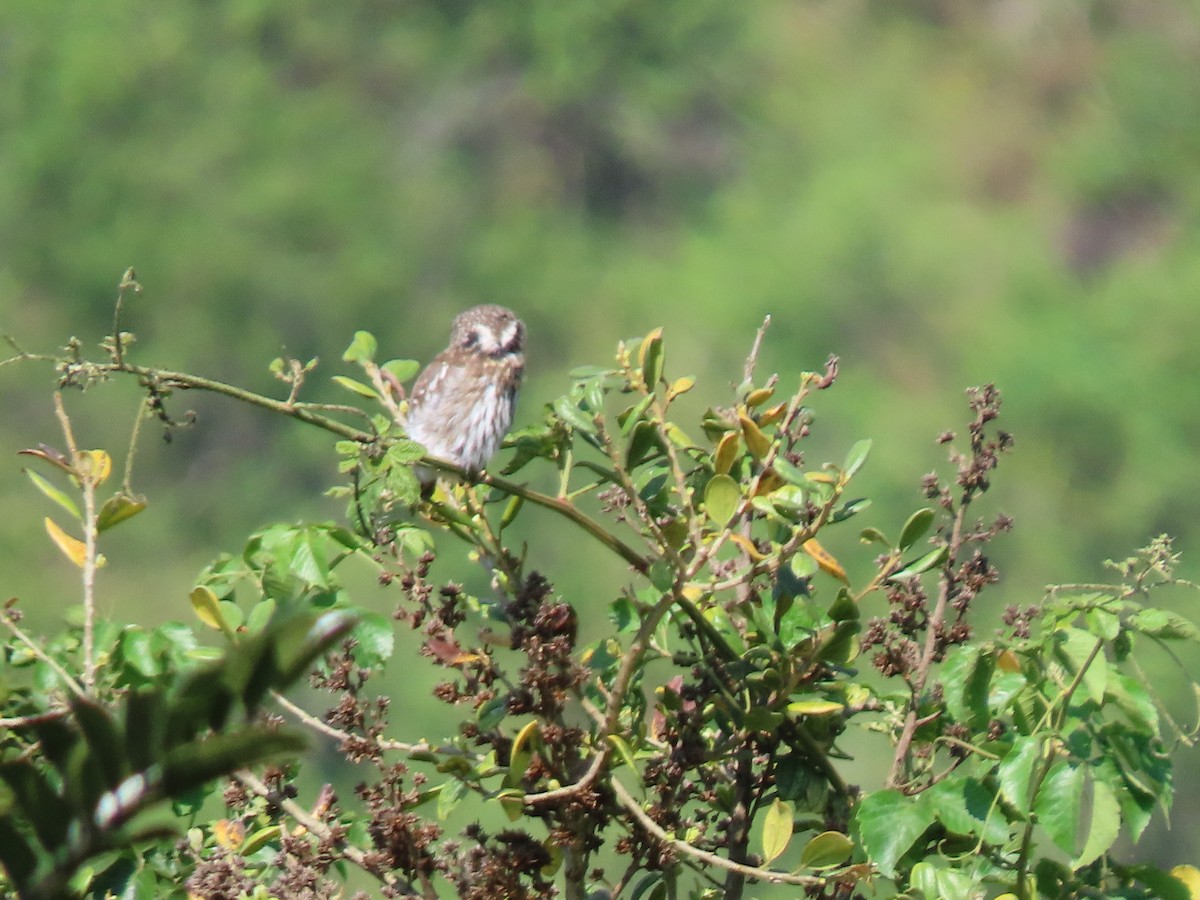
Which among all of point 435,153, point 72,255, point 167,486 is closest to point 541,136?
point 435,153

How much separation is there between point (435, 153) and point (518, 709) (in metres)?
32.2

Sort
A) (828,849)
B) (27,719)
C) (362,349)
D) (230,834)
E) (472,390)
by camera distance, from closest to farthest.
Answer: (27,719) → (828,849) → (230,834) → (362,349) → (472,390)

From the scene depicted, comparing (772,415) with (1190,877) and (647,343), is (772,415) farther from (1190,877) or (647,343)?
(1190,877)

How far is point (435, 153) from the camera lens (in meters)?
33.5

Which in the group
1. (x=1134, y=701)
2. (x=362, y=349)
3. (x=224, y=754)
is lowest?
(x=224, y=754)

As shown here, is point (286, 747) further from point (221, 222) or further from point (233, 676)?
point (221, 222)

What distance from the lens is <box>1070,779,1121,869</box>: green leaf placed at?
1.83 m

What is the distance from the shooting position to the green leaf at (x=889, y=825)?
73.1 inches

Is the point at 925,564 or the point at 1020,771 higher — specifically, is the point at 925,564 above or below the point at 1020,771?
above

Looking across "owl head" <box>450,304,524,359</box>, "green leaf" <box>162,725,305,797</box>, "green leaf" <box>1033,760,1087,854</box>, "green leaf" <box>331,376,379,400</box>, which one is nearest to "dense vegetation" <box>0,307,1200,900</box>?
"green leaf" <box>1033,760,1087,854</box>

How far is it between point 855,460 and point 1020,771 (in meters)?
0.37

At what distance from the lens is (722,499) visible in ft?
6.32

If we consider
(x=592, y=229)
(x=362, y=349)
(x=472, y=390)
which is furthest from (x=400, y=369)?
(x=592, y=229)

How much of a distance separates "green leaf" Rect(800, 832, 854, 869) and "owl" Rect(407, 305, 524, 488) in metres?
2.03
